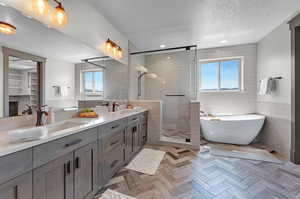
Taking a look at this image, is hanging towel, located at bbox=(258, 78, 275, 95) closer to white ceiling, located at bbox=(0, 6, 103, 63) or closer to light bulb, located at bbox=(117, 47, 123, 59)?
light bulb, located at bbox=(117, 47, 123, 59)

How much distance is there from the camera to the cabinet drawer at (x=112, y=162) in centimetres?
163

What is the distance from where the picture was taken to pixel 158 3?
2.00m

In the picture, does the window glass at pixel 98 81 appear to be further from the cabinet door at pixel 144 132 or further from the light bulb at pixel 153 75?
the light bulb at pixel 153 75

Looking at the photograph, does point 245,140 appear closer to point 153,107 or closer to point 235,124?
point 235,124

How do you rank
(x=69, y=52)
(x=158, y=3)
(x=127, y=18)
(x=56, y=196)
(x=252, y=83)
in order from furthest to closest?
1. (x=252, y=83)
2. (x=127, y=18)
3. (x=158, y=3)
4. (x=69, y=52)
5. (x=56, y=196)

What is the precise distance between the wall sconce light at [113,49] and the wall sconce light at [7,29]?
56.4 inches

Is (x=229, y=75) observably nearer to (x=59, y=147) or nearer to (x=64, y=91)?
(x=64, y=91)

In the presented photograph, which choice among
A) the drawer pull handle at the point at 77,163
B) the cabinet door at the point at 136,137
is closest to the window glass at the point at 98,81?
the cabinet door at the point at 136,137

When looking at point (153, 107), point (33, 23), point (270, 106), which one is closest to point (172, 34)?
point (153, 107)

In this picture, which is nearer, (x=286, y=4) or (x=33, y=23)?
(x=33, y=23)

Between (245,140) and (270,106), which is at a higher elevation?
(270,106)

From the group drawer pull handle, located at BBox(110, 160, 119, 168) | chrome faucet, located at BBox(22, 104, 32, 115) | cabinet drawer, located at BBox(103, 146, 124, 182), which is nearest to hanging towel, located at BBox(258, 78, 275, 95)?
cabinet drawer, located at BBox(103, 146, 124, 182)

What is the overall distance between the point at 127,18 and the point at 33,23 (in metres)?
1.49

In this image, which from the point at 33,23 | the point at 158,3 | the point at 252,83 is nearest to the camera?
the point at 33,23
